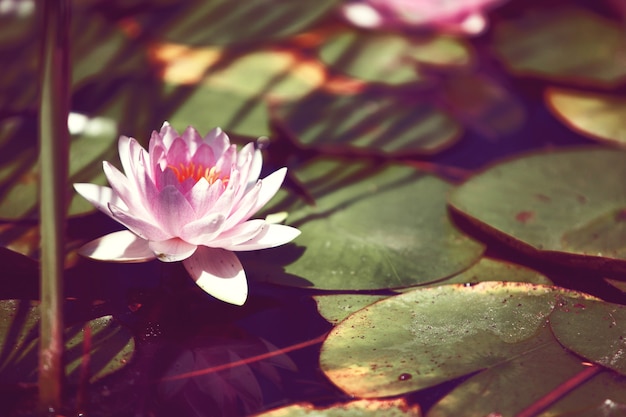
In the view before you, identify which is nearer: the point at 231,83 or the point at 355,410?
the point at 355,410

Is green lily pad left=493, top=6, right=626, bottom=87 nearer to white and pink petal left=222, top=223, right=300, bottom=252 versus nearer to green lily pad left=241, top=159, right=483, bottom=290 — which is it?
green lily pad left=241, top=159, right=483, bottom=290

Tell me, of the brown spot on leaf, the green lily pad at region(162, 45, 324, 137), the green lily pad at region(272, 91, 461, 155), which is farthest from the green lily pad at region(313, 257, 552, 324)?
the green lily pad at region(162, 45, 324, 137)

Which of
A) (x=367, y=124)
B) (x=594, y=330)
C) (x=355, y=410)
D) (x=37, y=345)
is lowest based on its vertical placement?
(x=594, y=330)

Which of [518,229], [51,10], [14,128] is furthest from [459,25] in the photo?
[51,10]

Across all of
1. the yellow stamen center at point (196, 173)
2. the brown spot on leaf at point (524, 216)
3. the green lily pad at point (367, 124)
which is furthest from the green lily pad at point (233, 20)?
the brown spot on leaf at point (524, 216)

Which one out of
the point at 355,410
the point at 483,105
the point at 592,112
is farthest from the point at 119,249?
the point at 592,112

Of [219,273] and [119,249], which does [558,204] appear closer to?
[219,273]

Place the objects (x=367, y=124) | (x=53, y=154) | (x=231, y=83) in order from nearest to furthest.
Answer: (x=53, y=154), (x=367, y=124), (x=231, y=83)
